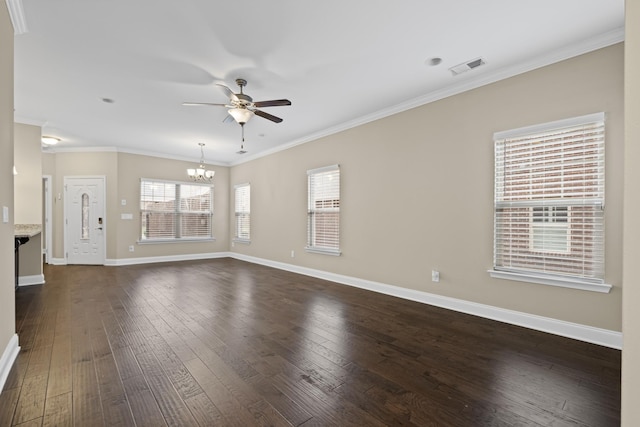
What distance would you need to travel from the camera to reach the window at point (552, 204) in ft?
8.75

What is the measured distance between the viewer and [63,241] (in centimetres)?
679

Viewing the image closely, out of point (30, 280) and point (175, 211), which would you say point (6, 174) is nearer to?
point (30, 280)

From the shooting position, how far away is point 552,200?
2889 mm

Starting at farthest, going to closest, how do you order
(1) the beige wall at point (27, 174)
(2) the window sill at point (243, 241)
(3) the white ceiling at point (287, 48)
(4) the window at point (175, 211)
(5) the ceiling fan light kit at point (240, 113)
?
(2) the window sill at point (243, 241) → (4) the window at point (175, 211) → (1) the beige wall at point (27, 174) → (5) the ceiling fan light kit at point (240, 113) → (3) the white ceiling at point (287, 48)

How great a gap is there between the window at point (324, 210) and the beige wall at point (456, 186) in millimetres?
186

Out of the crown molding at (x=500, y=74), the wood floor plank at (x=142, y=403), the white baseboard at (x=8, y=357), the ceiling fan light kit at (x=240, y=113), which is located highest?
the crown molding at (x=500, y=74)

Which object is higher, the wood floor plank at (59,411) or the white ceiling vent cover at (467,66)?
the white ceiling vent cover at (467,66)

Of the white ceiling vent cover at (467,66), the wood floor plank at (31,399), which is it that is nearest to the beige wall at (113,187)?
the wood floor plank at (31,399)

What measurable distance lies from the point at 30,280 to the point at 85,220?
2231 mm

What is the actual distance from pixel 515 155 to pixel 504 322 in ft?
5.98

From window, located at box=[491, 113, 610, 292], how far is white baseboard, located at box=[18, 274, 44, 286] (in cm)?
697

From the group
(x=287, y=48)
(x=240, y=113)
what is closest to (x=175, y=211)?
(x=240, y=113)

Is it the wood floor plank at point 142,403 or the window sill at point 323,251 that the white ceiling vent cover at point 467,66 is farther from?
the wood floor plank at point 142,403

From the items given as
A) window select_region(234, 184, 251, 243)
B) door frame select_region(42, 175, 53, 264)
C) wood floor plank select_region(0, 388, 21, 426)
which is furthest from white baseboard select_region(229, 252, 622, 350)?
door frame select_region(42, 175, 53, 264)
